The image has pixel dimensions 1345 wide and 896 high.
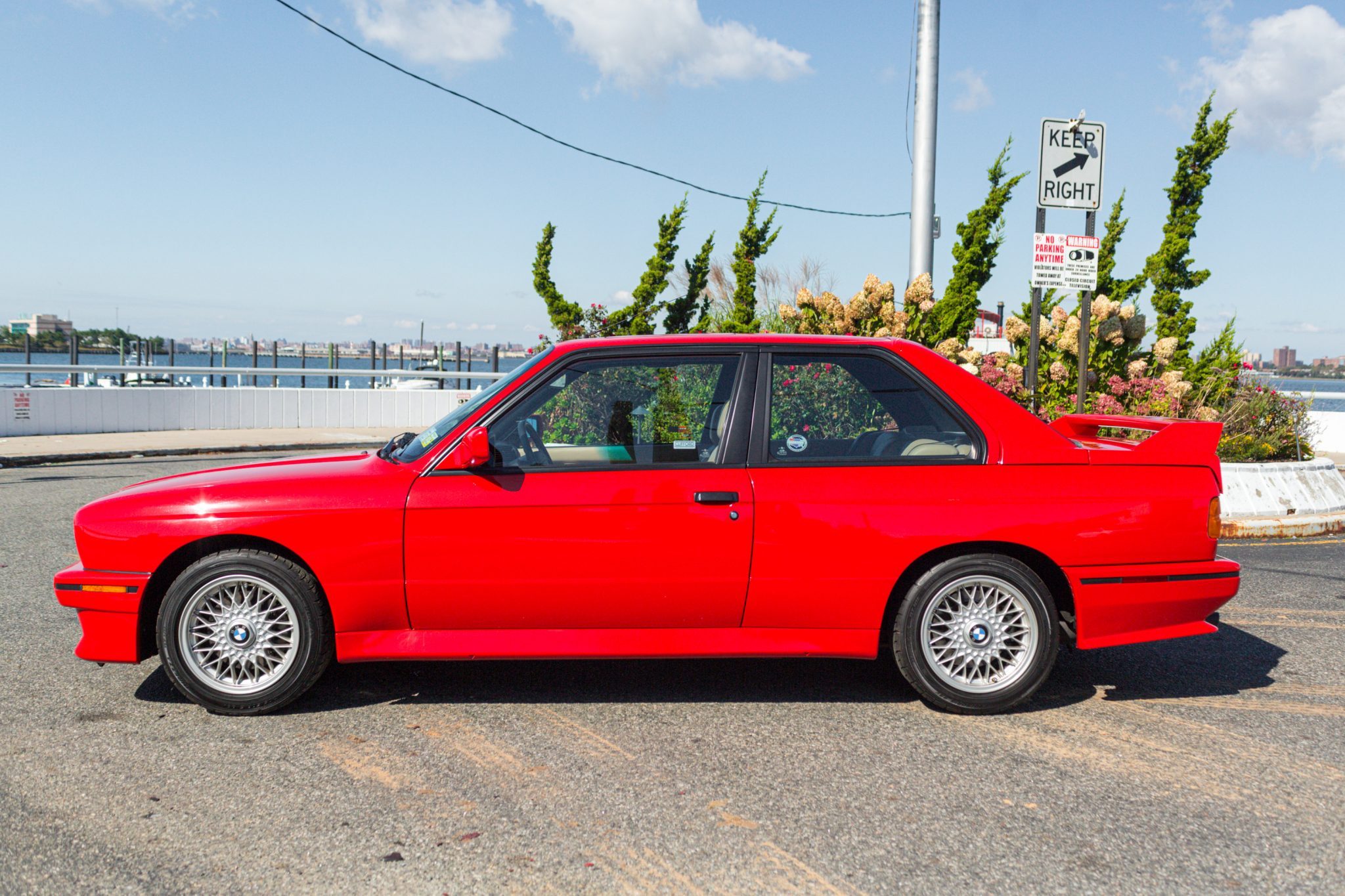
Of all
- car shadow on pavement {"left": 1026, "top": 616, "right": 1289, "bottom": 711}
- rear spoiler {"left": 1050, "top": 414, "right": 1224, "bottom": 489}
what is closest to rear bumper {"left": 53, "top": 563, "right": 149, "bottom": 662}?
car shadow on pavement {"left": 1026, "top": 616, "right": 1289, "bottom": 711}

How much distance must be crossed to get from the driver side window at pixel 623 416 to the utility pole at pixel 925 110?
1031 cm

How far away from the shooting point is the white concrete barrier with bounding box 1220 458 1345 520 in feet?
30.9

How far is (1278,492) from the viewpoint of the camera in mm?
9539

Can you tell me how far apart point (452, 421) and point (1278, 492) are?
8165 millimetres

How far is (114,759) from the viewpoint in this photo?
3.81m

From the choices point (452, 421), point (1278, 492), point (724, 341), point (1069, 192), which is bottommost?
point (1278, 492)

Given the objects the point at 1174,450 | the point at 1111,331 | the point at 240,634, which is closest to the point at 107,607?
the point at 240,634

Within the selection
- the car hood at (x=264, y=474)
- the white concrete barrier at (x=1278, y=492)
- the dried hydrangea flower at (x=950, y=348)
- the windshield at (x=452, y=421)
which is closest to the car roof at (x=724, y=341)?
the windshield at (x=452, y=421)

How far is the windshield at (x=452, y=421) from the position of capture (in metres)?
4.38

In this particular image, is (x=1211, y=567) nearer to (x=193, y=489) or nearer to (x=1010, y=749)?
(x=1010, y=749)

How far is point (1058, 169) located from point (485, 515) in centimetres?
826

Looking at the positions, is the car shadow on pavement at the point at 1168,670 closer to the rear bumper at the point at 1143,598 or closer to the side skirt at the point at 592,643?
the rear bumper at the point at 1143,598

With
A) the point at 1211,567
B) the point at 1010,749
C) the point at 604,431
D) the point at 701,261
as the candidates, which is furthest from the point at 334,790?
the point at 701,261

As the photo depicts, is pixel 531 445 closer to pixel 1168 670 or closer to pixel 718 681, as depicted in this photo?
pixel 718 681
